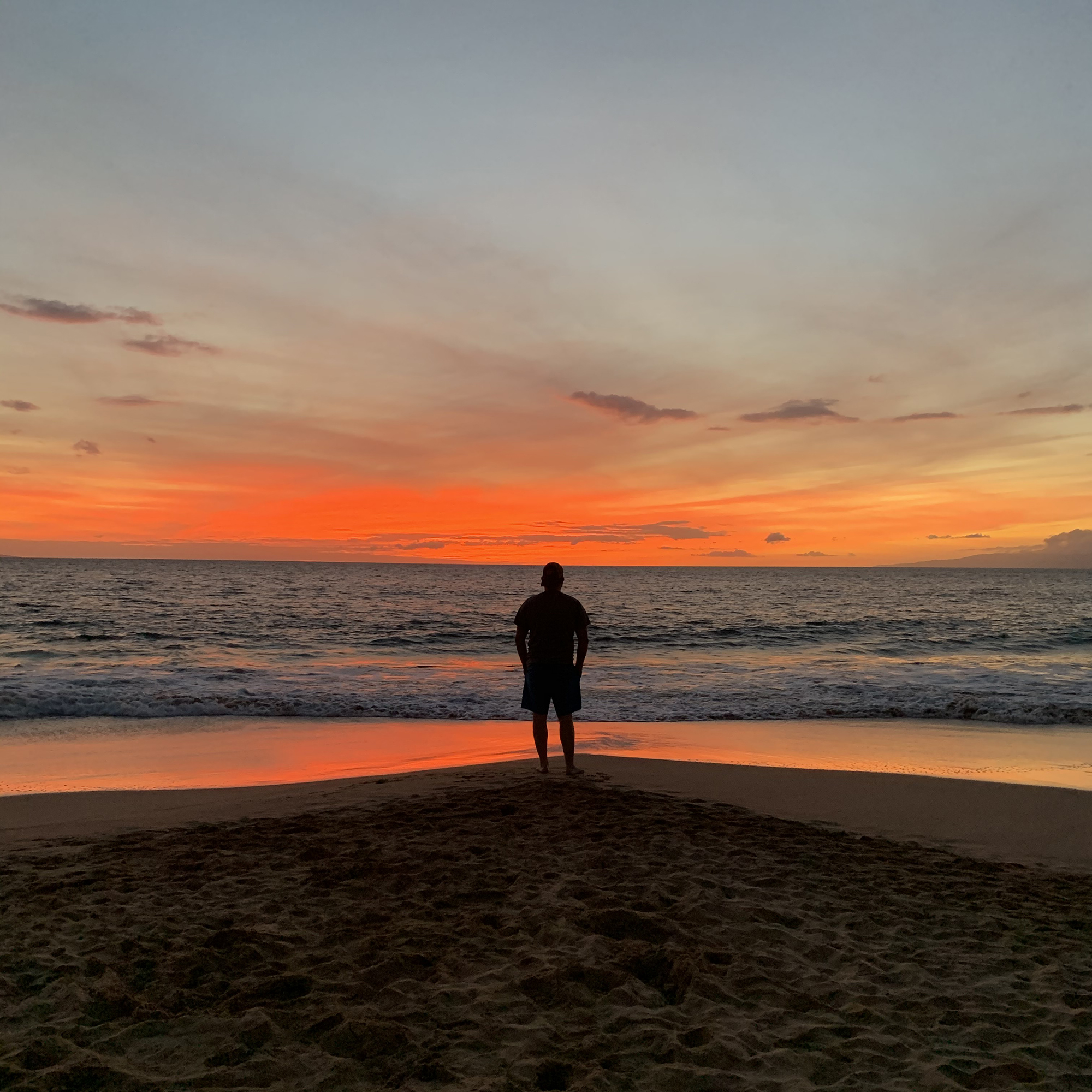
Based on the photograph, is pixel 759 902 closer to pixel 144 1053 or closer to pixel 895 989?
pixel 895 989

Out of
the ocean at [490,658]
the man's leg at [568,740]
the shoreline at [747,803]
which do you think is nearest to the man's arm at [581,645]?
the man's leg at [568,740]

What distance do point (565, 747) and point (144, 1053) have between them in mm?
5831

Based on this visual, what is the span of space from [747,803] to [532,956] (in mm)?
4364

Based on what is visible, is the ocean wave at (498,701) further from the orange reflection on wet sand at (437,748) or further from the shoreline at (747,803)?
the shoreline at (747,803)

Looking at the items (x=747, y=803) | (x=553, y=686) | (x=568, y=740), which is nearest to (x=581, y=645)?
(x=553, y=686)

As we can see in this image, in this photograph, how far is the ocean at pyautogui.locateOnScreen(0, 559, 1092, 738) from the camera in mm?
15156

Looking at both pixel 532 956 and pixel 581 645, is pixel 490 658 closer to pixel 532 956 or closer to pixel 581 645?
pixel 581 645

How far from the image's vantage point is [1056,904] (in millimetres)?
5176

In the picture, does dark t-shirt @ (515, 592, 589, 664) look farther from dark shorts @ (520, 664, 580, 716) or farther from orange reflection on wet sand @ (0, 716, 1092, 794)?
orange reflection on wet sand @ (0, 716, 1092, 794)

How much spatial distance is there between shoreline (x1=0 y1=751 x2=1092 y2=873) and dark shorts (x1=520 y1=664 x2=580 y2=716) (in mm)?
815

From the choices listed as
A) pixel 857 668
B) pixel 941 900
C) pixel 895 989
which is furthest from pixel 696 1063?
pixel 857 668

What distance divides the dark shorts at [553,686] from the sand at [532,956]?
1.56m

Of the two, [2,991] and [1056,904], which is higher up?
[2,991]

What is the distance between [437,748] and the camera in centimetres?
1145
